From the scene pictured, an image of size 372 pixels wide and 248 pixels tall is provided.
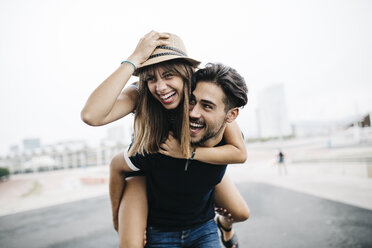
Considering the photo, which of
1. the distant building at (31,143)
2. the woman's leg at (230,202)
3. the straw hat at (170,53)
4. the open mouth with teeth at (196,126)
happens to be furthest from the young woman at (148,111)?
the distant building at (31,143)

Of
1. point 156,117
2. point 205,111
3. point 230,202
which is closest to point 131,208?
point 156,117

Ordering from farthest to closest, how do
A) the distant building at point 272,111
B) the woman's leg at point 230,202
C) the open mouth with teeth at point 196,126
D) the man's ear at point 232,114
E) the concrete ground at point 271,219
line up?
the distant building at point 272,111 < the concrete ground at point 271,219 < the woman's leg at point 230,202 < the man's ear at point 232,114 < the open mouth with teeth at point 196,126

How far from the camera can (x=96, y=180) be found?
1683 centimetres

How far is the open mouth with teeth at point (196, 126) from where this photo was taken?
192 cm

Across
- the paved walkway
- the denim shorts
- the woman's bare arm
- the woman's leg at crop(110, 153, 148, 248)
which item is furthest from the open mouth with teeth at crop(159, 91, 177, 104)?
the paved walkway

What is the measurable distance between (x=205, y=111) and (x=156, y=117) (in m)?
0.42

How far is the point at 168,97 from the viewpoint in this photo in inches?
72.6

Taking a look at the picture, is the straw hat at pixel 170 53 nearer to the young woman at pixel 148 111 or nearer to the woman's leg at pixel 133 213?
the young woman at pixel 148 111

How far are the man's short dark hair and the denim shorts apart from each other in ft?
3.62

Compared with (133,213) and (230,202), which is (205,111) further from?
(230,202)

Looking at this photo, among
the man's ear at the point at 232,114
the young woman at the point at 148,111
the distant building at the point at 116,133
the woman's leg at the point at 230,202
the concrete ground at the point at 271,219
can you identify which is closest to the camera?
the young woman at the point at 148,111

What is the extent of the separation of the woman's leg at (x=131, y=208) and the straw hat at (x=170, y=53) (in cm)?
89

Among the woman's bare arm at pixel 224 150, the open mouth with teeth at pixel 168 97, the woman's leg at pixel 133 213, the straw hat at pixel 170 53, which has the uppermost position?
the straw hat at pixel 170 53

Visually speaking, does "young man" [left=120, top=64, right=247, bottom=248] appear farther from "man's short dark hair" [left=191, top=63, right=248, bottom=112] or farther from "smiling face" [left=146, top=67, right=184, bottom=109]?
"smiling face" [left=146, top=67, right=184, bottom=109]
